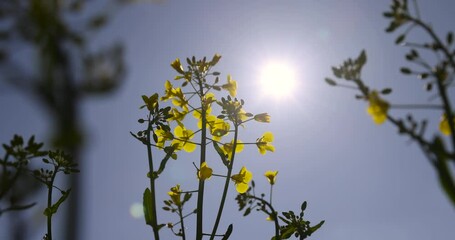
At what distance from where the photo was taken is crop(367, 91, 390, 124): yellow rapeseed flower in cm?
126

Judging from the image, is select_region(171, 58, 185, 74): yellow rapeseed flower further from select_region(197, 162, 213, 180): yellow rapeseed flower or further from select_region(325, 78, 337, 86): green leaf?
select_region(325, 78, 337, 86): green leaf

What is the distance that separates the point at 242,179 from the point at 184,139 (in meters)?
0.40

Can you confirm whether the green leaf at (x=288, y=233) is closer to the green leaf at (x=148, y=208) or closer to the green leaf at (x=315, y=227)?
the green leaf at (x=315, y=227)

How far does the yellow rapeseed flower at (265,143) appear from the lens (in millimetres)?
2482

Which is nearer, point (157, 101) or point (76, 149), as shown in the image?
point (157, 101)

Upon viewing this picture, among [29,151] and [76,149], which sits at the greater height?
[76,149]

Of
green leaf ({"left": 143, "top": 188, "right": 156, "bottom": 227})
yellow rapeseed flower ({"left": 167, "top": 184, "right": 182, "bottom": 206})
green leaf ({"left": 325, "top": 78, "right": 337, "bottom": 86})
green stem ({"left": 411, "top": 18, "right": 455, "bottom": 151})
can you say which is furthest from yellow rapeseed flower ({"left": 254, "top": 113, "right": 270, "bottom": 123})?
green stem ({"left": 411, "top": 18, "right": 455, "bottom": 151})

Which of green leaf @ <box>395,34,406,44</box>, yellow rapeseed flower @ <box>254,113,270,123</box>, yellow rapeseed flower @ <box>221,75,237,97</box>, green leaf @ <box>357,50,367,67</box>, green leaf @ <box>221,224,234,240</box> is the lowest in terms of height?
green leaf @ <box>221,224,234,240</box>

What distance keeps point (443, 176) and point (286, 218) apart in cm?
121

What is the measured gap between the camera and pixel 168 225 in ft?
7.04

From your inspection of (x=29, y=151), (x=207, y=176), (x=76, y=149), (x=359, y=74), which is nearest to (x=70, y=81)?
(x=76, y=149)

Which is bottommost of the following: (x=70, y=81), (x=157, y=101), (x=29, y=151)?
(x=29, y=151)

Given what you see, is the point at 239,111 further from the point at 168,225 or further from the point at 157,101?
the point at 168,225

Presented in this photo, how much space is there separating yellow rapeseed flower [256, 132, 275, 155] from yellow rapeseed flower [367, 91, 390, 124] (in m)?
1.19
